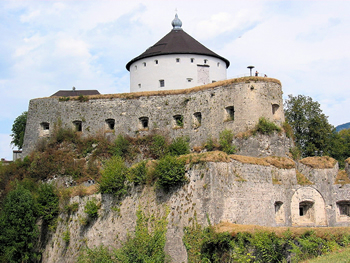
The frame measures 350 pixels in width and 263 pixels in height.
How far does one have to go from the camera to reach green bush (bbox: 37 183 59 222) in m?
29.5

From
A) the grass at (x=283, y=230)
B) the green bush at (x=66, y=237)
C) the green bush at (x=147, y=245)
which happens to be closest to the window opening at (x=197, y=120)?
the green bush at (x=66, y=237)

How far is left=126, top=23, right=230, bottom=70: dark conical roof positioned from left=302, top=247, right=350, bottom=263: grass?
1138 inches

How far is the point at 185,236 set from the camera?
20953 millimetres

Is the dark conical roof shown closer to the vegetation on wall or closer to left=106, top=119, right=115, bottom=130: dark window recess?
left=106, top=119, right=115, bottom=130: dark window recess

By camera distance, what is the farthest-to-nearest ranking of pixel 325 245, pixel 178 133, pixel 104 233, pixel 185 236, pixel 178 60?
1. pixel 178 60
2. pixel 178 133
3. pixel 104 233
4. pixel 185 236
5. pixel 325 245

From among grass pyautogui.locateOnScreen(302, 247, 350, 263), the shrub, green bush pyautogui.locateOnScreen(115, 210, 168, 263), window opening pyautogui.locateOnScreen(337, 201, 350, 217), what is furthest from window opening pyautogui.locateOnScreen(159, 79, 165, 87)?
grass pyautogui.locateOnScreen(302, 247, 350, 263)

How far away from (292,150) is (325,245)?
678 inches

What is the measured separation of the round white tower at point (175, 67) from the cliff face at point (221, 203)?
14.8m

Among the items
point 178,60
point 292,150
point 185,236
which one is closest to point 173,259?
point 185,236

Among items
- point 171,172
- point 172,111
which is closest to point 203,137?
point 172,111

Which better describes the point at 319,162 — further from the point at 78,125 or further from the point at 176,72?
the point at 78,125

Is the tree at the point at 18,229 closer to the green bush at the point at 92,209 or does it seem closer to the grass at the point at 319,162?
the green bush at the point at 92,209

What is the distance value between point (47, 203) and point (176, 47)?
1997cm

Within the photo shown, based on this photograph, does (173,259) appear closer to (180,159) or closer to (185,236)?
(185,236)
